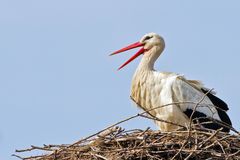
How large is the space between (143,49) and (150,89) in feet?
2.73

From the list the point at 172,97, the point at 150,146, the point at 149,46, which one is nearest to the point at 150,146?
the point at 150,146

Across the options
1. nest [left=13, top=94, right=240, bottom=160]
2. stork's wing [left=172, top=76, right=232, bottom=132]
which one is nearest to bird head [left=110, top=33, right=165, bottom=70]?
stork's wing [left=172, top=76, right=232, bottom=132]

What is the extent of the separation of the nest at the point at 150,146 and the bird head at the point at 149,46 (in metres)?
2.40

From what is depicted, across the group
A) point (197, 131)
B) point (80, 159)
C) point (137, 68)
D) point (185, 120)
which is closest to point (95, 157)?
point (80, 159)

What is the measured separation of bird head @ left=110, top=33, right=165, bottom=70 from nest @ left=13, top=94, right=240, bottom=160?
2.40m

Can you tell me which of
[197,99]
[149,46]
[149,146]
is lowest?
[149,146]

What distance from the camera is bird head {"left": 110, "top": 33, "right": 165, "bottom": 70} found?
11.5 meters

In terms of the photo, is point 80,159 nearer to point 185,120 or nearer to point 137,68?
point 185,120

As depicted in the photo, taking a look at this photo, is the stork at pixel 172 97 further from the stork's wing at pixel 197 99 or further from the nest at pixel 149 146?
the nest at pixel 149 146

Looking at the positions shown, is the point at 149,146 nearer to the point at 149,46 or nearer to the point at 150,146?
the point at 150,146

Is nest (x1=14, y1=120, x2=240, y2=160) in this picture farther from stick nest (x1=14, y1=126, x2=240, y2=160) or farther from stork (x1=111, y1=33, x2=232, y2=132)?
stork (x1=111, y1=33, x2=232, y2=132)

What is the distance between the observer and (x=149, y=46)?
455 inches

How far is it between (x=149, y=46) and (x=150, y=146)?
2.93 m

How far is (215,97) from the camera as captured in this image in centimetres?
1074
